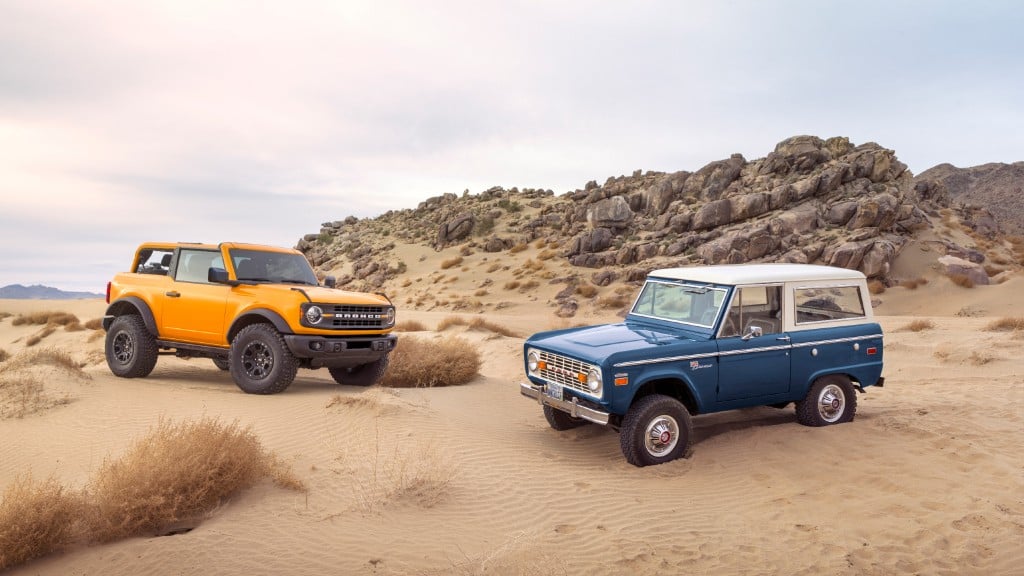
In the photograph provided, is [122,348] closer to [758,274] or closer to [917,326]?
[758,274]

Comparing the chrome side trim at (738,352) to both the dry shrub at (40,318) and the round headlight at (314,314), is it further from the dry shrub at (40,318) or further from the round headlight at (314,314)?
the dry shrub at (40,318)

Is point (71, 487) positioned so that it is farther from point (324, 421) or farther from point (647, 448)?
point (647, 448)

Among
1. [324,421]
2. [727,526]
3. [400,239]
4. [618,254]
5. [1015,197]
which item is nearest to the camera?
[727,526]

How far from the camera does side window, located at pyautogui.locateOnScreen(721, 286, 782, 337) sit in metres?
8.26

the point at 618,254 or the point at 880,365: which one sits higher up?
the point at 618,254

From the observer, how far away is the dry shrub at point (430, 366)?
494 inches

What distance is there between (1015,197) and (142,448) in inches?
3470

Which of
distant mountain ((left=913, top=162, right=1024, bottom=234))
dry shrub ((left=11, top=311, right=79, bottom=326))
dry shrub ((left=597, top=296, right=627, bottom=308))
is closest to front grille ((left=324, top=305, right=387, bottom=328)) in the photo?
dry shrub ((left=597, top=296, right=627, bottom=308))

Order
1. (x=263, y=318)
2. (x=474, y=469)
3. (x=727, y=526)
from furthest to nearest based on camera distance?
(x=263, y=318)
(x=474, y=469)
(x=727, y=526)

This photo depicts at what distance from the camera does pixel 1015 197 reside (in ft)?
238

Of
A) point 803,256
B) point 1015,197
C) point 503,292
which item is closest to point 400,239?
point 503,292

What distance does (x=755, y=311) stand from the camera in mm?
8906

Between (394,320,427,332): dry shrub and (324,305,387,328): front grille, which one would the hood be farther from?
(394,320,427,332): dry shrub

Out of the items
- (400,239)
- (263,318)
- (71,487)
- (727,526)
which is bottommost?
(727,526)
